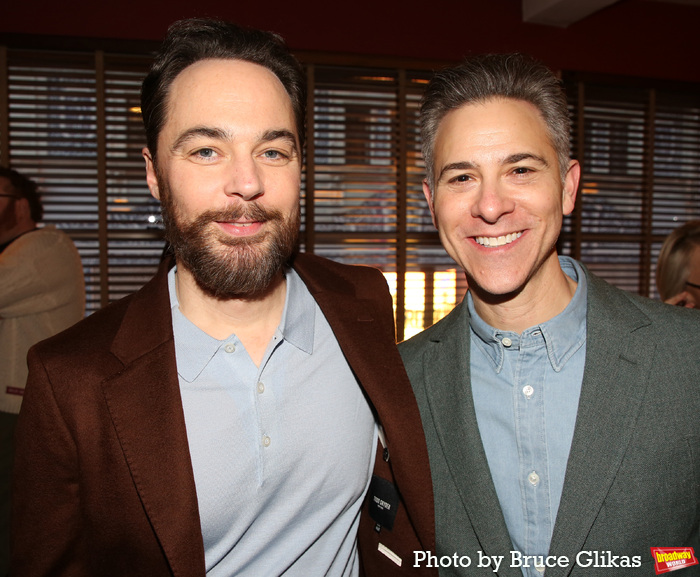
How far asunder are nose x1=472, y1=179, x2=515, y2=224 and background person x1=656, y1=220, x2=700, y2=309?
73.5 inches

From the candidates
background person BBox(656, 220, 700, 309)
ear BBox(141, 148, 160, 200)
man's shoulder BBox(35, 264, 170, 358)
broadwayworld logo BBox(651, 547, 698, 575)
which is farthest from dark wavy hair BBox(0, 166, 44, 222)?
background person BBox(656, 220, 700, 309)

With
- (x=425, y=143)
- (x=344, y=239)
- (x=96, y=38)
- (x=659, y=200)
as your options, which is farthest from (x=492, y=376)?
(x=659, y=200)

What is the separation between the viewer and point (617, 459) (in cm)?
122

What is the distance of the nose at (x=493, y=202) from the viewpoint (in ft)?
4.52

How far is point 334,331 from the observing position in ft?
4.91

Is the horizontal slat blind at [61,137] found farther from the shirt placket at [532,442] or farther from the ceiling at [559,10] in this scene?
the shirt placket at [532,442]

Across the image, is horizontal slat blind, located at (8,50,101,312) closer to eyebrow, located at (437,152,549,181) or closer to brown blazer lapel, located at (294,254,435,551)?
brown blazer lapel, located at (294,254,435,551)

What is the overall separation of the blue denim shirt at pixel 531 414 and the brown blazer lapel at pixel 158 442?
0.79m

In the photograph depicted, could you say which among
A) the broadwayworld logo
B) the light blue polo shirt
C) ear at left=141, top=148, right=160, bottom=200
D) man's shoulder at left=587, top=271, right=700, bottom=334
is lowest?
the broadwayworld logo

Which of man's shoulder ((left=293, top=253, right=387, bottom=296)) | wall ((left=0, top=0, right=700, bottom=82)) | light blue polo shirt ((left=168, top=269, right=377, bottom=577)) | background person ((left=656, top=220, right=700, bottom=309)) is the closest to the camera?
light blue polo shirt ((left=168, top=269, right=377, bottom=577))

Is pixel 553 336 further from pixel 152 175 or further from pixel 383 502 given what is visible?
pixel 152 175

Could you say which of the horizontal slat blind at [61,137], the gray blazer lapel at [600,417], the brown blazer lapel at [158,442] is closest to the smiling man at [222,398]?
the brown blazer lapel at [158,442]

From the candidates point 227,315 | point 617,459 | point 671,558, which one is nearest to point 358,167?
point 227,315

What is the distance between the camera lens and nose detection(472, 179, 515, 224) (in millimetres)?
1379
